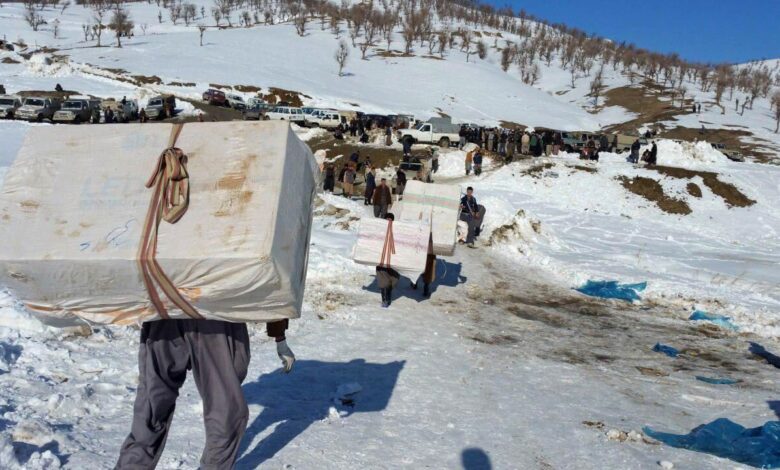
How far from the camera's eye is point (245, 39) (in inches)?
3740

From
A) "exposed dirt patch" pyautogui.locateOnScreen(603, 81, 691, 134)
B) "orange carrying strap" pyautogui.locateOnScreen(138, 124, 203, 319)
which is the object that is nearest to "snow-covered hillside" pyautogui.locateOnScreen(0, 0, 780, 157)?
"exposed dirt patch" pyautogui.locateOnScreen(603, 81, 691, 134)

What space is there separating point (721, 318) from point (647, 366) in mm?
4444

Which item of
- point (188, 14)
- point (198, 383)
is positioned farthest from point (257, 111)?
point (188, 14)

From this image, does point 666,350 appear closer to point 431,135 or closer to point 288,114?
point 431,135

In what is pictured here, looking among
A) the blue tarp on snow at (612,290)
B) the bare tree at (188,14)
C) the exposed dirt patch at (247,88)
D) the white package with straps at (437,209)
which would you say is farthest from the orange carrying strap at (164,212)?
the bare tree at (188,14)

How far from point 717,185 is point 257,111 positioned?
29.7 metres

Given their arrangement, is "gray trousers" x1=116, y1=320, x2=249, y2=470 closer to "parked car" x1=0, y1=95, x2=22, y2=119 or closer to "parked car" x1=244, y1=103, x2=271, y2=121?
"parked car" x1=0, y1=95, x2=22, y2=119

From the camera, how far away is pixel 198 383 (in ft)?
11.3

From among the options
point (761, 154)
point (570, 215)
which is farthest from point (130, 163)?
point (761, 154)

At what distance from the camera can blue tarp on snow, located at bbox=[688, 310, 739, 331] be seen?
11234mm

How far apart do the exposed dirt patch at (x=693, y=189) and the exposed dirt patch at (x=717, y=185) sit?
690 millimetres

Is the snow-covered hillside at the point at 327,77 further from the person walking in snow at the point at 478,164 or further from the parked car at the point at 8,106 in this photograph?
the person walking in snow at the point at 478,164

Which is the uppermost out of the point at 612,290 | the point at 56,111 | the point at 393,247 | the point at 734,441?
the point at 393,247

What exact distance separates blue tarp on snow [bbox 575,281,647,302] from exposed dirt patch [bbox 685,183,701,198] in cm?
1521
